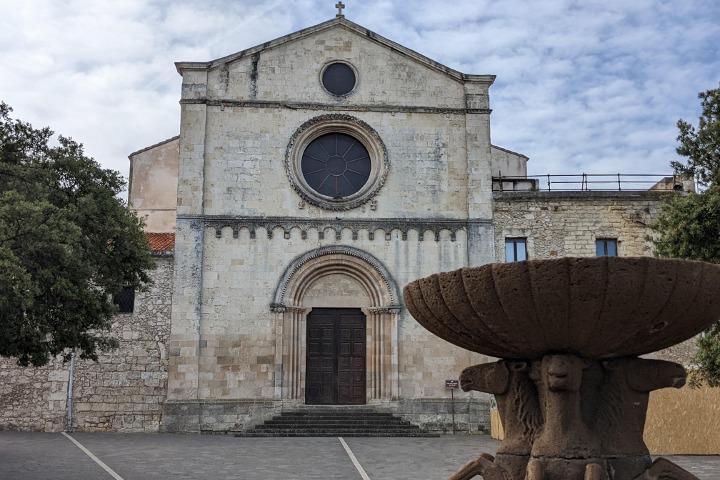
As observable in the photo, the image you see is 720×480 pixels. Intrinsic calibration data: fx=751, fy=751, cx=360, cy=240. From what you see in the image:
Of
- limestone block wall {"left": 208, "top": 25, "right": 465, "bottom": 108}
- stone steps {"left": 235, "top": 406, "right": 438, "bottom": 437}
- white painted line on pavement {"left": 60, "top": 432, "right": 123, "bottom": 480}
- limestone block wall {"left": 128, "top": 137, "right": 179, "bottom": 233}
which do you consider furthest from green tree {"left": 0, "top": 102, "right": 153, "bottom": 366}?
limestone block wall {"left": 128, "top": 137, "right": 179, "bottom": 233}

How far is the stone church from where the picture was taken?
2003 cm

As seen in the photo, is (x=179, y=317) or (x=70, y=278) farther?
(x=179, y=317)

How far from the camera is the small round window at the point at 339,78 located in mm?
21812

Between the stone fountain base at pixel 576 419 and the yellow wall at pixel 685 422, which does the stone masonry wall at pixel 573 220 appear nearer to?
the yellow wall at pixel 685 422

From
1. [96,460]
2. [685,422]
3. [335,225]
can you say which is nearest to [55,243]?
[96,460]

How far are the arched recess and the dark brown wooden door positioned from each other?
0.24m

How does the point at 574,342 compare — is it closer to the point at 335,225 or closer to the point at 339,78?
the point at 335,225

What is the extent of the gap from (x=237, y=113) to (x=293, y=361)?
7154 mm

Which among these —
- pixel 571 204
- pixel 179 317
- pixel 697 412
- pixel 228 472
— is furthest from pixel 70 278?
pixel 571 204

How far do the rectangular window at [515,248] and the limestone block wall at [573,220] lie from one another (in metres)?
0.13

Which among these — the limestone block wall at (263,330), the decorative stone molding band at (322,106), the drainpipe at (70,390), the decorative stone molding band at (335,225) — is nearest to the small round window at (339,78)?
the decorative stone molding band at (322,106)

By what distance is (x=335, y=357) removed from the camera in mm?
20734

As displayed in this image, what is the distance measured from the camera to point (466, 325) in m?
6.36

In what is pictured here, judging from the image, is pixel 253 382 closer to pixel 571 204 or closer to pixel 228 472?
pixel 228 472
